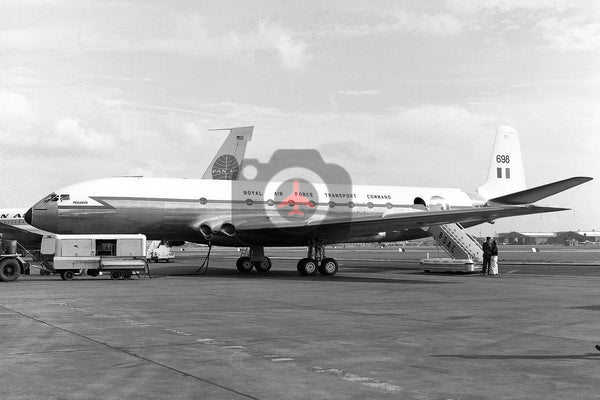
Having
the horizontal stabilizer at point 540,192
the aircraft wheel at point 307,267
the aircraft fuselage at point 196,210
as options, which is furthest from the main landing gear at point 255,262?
the horizontal stabilizer at point 540,192

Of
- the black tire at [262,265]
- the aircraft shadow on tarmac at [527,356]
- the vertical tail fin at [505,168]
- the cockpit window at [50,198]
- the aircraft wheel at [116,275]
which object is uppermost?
the vertical tail fin at [505,168]

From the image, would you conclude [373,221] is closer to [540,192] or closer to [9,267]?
[540,192]

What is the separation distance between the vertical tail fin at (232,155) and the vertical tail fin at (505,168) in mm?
22995

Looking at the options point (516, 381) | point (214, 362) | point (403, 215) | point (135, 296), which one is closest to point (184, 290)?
point (135, 296)

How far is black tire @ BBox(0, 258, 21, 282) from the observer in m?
29.0

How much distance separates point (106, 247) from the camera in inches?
A: 1203

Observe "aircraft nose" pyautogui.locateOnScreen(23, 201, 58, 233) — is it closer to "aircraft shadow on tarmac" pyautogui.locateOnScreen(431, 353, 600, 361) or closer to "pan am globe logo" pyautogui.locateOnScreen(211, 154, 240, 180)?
"aircraft shadow on tarmac" pyautogui.locateOnScreen(431, 353, 600, 361)

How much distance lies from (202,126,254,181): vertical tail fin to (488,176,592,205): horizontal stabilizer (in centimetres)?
2583

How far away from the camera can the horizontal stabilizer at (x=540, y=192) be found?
29884mm

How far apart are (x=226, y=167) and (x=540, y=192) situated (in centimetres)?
3207

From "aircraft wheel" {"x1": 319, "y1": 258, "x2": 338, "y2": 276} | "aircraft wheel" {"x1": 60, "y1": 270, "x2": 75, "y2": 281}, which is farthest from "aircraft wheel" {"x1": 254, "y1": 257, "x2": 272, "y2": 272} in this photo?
"aircraft wheel" {"x1": 60, "y1": 270, "x2": 75, "y2": 281}

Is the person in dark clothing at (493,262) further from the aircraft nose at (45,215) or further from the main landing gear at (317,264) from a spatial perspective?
the aircraft nose at (45,215)

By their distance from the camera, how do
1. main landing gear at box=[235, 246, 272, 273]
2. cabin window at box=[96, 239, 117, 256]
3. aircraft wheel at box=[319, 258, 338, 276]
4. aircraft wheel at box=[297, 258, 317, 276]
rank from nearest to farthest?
cabin window at box=[96, 239, 117, 256] → aircraft wheel at box=[297, 258, 317, 276] → aircraft wheel at box=[319, 258, 338, 276] → main landing gear at box=[235, 246, 272, 273]

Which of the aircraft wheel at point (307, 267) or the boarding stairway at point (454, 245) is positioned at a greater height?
the boarding stairway at point (454, 245)
